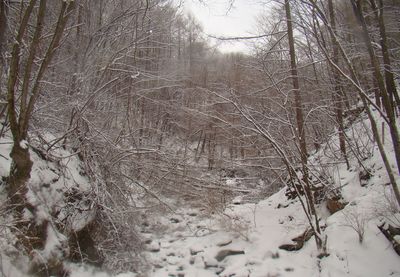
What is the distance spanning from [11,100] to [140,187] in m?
4.61

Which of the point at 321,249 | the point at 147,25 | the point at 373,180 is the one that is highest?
the point at 147,25

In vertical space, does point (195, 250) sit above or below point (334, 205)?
below

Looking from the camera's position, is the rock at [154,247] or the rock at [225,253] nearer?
the rock at [225,253]

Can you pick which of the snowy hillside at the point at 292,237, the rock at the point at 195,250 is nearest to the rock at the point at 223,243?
the snowy hillside at the point at 292,237

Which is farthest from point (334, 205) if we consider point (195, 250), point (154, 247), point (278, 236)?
point (154, 247)

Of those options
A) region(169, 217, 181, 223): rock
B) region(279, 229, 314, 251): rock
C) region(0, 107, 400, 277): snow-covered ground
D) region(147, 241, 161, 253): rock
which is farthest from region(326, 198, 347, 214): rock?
region(169, 217, 181, 223): rock

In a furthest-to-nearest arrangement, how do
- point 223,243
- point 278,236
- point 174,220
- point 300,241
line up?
point 174,220
point 223,243
point 278,236
point 300,241

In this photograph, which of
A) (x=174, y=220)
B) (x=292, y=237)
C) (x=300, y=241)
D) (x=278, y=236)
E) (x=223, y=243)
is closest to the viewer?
(x=300, y=241)

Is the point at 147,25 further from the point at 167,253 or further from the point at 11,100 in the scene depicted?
the point at 167,253

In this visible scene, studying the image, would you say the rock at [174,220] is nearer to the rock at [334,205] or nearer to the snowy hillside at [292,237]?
the snowy hillside at [292,237]

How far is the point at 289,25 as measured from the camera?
29.4 ft

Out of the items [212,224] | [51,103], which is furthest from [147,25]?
[212,224]

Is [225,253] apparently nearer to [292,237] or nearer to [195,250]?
[195,250]

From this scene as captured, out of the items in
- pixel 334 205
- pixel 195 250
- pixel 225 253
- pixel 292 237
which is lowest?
pixel 195 250
